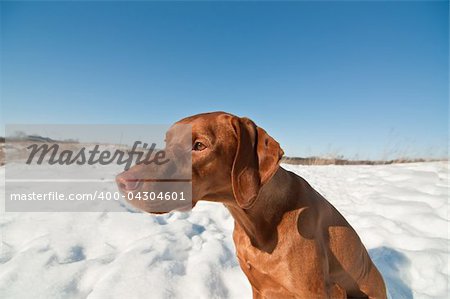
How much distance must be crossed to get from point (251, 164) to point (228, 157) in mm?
174

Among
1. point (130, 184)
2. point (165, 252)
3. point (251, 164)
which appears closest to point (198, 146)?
point (251, 164)

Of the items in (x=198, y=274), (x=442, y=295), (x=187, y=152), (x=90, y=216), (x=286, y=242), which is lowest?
(x=442, y=295)

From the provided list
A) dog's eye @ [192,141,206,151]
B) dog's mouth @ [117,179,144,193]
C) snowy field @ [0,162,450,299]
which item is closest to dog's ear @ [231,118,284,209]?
dog's eye @ [192,141,206,151]

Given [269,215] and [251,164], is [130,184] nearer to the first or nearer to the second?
[251,164]

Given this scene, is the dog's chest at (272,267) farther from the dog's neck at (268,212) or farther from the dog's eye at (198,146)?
the dog's eye at (198,146)

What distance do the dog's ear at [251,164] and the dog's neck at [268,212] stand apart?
29 centimetres

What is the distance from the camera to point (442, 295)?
9.28 ft

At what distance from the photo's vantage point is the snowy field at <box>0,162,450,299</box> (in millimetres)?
2490

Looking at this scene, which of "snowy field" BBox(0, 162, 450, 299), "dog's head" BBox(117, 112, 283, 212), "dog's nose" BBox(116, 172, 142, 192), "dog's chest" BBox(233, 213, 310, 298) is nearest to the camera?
"dog's nose" BBox(116, 172, 142, 192)

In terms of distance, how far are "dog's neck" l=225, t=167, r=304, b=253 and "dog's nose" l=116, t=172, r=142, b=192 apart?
0.81 meters

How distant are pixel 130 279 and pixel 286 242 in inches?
61.3

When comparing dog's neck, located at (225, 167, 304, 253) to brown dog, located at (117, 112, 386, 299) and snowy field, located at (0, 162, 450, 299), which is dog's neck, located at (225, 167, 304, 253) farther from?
snowy field, located at (0, 162, 450, 299)

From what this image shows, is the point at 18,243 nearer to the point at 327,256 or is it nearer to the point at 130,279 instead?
the point at 130,279

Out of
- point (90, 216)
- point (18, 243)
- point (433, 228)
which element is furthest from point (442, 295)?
point (18, 243)
